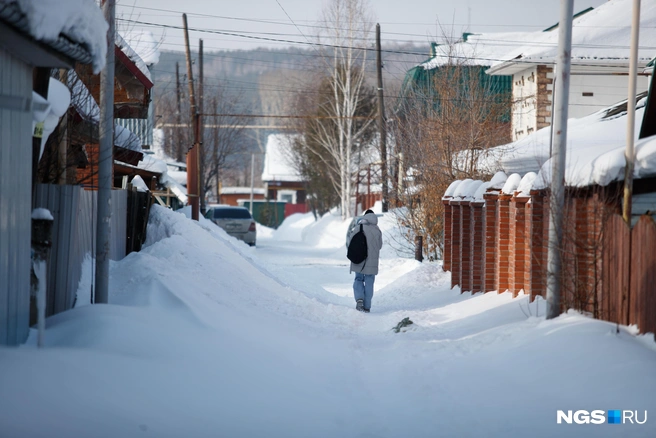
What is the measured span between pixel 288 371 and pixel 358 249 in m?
5.63

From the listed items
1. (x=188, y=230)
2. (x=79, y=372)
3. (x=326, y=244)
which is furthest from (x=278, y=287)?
(x=326, y=244)

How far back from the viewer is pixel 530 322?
8.50 metres

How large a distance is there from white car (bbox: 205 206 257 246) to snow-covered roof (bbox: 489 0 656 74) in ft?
35.3

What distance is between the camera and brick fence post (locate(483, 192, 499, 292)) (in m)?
11.9

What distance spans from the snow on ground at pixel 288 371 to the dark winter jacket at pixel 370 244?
2.26 m

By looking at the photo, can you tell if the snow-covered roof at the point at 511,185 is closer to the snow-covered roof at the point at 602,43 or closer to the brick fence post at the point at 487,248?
the brick fence post at the point at 487,248

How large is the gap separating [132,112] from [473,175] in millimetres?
7979

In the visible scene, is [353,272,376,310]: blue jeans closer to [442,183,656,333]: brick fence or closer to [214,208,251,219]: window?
[442,183,656,333]: brick fence

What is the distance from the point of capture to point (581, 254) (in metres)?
A: 7.98

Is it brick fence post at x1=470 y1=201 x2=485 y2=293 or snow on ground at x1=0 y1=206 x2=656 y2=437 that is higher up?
brick fence post at x1=470 y1=201 x2=485 y2=293

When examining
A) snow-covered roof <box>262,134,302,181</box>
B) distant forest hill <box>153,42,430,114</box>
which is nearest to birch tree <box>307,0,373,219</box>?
distant forest hill <box>153,42,430,114</box>

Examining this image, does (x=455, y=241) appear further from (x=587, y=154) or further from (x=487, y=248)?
(x=587, y=154)

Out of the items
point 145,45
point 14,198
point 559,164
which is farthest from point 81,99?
point 145,45

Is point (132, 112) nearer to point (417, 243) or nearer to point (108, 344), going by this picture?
point (417, 243)
